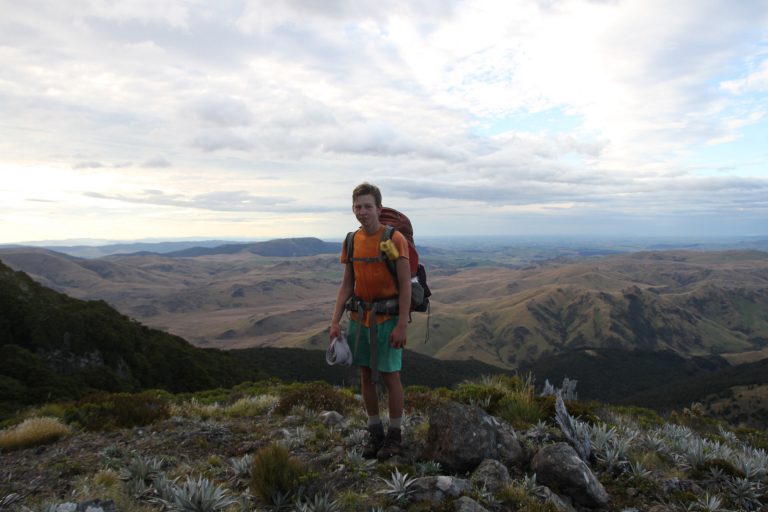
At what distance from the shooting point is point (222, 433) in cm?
755

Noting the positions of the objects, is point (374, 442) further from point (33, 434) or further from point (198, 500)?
point (33, 434)

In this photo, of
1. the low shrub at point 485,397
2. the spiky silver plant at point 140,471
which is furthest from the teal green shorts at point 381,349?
the low shrub at point 485,397

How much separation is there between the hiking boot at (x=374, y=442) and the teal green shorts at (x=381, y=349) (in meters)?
0.99

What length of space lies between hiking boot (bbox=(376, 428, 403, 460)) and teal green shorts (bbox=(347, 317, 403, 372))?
98 cm

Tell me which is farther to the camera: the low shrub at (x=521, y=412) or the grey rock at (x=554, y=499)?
the low shrub at (x=521, y=412)

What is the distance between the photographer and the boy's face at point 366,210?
215 inches

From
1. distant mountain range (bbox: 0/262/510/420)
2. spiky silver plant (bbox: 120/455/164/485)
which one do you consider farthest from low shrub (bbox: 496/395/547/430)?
distant mountain range (bbox: 0/262/510/420)

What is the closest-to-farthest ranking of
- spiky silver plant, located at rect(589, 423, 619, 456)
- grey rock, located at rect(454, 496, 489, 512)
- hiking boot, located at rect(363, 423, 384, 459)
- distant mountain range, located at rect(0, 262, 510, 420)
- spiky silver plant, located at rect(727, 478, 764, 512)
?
grey rock, located at rect(454, 496, 489, 512) < spiky silver plant, located at rect(727, 478, 764, 512) < hiking boot, located at rect(363, 423, 384, 459) < spiky silver plant, located at rect(589, 423, 619, 456) < distant mountain range, located at rect(0, 262, 510, 420)

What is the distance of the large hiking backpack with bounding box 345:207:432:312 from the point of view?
5.50 m

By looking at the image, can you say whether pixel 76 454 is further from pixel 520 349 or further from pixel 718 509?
pixel 520 349

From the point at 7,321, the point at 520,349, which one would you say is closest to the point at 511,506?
the point at 7,321

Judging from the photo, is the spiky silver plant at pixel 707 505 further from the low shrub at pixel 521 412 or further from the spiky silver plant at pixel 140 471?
the spiky silver plant at pixel 140 471

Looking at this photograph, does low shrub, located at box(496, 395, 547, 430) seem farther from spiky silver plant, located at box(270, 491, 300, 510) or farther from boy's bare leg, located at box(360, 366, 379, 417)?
spiky silver plant, located at box(270, 491, 300, 510)

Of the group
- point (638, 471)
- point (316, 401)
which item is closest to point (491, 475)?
point (638, 471)
